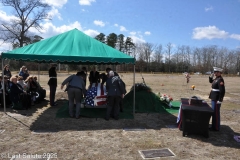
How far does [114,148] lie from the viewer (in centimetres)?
474

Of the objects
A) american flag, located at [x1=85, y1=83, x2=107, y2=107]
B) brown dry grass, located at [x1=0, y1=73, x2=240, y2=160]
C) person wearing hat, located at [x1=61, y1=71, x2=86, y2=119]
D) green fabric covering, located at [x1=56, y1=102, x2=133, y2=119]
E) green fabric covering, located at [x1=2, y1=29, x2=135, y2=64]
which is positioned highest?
green fabric covering, located at [x1=2, y1=29, x2=135, y2=64]

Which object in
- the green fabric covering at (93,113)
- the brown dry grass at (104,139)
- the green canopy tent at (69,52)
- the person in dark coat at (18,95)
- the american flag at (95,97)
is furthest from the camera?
the person in dark coat at (18,95)

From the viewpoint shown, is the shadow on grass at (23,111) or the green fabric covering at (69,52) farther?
the shadow on grass at (23,111)

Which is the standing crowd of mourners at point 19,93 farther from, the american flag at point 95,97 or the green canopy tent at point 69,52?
the american flag at point 95,97

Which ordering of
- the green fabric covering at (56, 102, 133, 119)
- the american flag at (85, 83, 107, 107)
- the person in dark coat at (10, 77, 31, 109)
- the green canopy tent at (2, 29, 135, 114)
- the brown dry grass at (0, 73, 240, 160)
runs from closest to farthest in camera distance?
1. the brown dry grass at (0, 73, 240, 160)
2. the green canopy tent at (2, 29, 135, 114)
3. the green fabric covering at (56, 102, 133, 119)
4. the american flag at (85, 83, 107, 107)
5. the person in dark coat at (10, 77, 31, 109)

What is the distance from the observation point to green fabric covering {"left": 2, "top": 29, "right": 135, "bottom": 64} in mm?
6754

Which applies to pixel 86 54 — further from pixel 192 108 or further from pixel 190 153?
pixel 190 153

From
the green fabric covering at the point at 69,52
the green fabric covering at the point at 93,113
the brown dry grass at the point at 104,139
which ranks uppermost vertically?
the green fabric covering at the point at 69,52

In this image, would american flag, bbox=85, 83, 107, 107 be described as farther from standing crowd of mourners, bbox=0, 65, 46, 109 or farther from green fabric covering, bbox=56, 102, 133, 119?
standing crowd of mourners, bbox=0, 65, 46, 109

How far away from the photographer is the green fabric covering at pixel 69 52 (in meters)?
6.75

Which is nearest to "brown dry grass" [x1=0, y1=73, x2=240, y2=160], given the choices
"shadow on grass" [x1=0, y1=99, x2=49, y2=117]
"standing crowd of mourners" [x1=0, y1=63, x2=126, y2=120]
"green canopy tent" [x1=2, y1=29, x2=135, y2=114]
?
"shadow on grass" [x1=0, y1=99, x2=49, y2=117]

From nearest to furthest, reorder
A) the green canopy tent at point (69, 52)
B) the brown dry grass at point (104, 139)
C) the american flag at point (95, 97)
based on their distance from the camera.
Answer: the brown dry grass at point (104, 139), the green canopy tent at point (69, 52), the american flag at point (95, 97)

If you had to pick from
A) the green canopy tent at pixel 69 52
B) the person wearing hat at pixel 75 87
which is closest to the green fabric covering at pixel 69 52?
the green canopy tent at pixel 69 52

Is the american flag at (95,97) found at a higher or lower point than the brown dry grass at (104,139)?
higher
